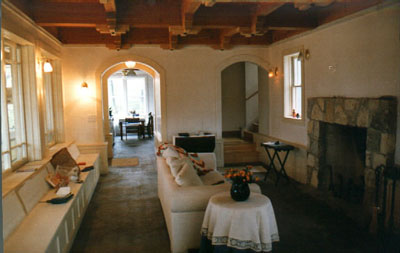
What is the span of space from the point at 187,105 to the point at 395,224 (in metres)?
5.32

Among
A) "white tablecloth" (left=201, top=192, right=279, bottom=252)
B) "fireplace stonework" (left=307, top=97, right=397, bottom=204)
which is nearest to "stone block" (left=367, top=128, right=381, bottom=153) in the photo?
"fireplace stonework" (left=307, top=97, right=397, bottom=204)

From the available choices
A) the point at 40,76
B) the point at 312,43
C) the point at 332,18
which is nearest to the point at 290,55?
the point at 312,43

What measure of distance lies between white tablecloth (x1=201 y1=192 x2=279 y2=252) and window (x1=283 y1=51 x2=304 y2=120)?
4.19 meters

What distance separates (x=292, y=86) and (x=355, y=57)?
7.96 ft

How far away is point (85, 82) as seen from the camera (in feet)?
26.6

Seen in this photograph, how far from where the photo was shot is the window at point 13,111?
4.62m

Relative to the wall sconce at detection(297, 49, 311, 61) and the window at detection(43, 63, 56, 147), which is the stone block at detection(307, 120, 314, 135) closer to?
the wall sconce at detection(297, 49, 311, 61)

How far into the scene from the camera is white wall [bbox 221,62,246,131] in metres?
11.6

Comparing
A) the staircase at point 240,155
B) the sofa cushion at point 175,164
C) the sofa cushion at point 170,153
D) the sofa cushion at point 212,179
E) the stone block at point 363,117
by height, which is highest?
the stone block at point 363,117

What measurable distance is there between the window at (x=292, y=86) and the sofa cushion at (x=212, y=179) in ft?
8.79

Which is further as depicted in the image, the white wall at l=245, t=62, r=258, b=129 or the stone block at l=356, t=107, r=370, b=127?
the white wall at l=245, t=62, r=258, b=129

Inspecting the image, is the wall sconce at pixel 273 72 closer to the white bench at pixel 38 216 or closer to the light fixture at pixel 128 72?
the white bench at pixel 38 216

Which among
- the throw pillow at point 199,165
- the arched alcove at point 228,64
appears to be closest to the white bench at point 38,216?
the throw pillow at point 199,165

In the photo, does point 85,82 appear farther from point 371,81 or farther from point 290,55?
point 371,81
